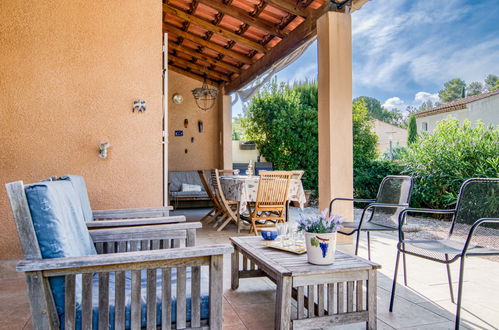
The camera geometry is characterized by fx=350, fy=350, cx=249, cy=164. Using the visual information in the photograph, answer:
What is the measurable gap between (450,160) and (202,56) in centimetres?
529

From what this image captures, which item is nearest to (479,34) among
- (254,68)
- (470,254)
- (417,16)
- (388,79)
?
(417,16)

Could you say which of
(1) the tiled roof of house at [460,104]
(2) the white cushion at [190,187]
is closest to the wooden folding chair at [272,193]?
(2) the white cushion at [190,187]

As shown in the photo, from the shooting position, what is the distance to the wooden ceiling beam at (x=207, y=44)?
6750 mm

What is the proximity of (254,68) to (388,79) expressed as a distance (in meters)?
25.7

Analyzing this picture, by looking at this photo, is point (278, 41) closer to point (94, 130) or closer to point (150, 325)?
point (94, 130)

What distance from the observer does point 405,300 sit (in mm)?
2354

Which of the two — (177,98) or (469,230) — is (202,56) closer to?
(177,98)

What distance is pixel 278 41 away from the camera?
605 cm

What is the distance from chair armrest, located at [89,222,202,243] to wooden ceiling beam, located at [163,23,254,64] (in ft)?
18.1

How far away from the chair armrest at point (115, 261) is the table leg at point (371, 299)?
91 centimetres

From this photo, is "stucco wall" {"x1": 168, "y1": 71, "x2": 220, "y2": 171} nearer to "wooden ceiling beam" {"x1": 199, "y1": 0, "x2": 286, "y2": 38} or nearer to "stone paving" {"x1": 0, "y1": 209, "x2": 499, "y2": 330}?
"wooden ceiling beam" {"x1": 199, "y1": 0, "x2": 286, "y2": 38}

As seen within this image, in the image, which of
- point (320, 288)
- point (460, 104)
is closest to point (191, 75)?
point (320, 288)

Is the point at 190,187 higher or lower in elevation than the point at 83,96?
lower

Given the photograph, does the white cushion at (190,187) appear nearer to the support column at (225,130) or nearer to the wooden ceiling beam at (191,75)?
the support column at (225,130)
